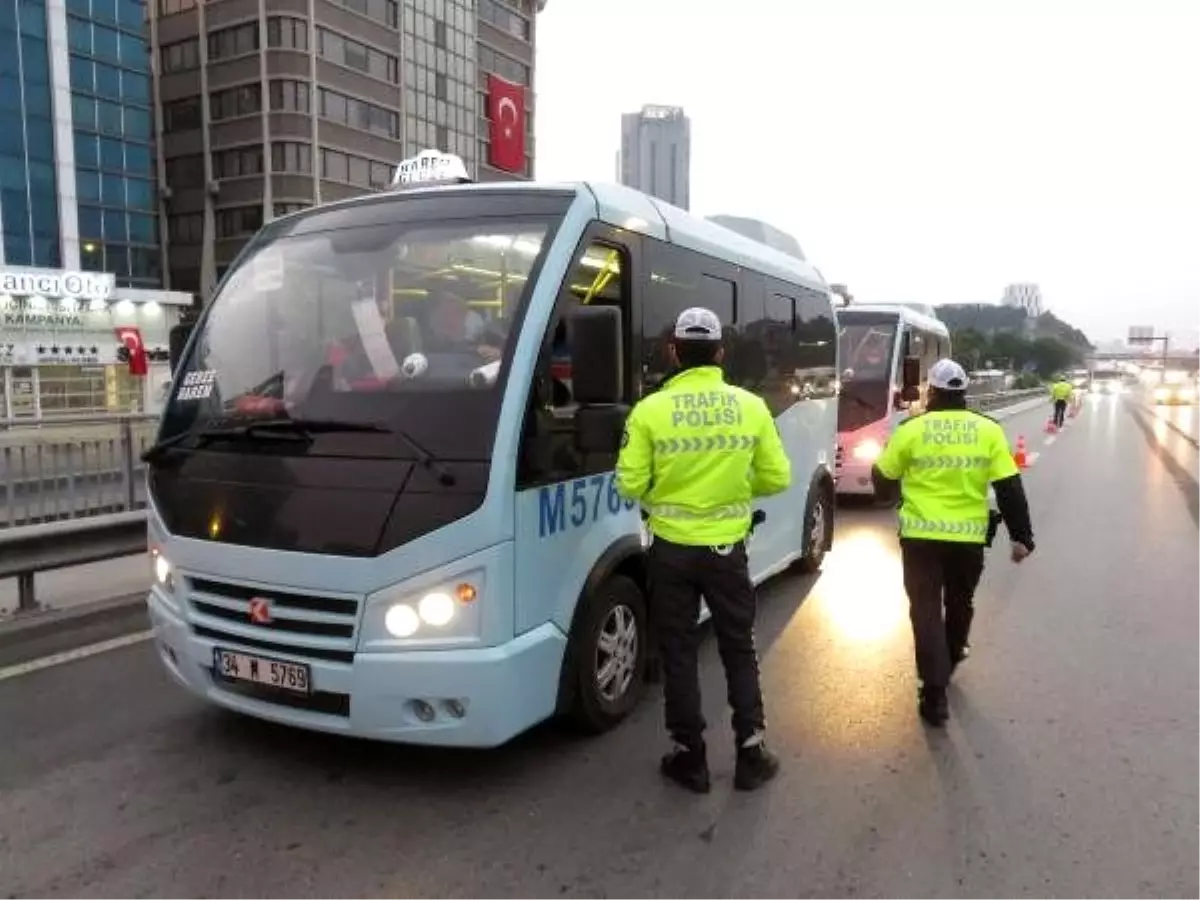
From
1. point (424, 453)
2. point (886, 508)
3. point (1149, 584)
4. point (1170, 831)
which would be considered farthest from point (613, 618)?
point (886, 508)

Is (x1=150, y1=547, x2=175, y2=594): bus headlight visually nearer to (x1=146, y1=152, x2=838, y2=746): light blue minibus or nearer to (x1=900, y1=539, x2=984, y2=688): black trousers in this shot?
(x1=146, y1=152, x2=838, y2=746): light blue minibus

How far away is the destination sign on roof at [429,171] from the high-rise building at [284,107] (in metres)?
52.8

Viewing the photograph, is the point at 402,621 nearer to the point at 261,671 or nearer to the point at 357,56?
the point at 261,671

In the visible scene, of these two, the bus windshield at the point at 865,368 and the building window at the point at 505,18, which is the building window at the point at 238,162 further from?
the bus windshield at the point at 865,368

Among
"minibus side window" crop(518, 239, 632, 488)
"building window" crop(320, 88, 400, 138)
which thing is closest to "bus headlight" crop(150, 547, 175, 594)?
"minibus side window" crop(518, 239, 632, 488)

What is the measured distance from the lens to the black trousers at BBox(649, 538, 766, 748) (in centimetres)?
385

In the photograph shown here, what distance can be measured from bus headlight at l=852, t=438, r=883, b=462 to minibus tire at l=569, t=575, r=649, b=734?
8158 mm

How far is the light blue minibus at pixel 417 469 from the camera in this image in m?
3.56

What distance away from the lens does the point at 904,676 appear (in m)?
5.33

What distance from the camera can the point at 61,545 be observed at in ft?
20.4

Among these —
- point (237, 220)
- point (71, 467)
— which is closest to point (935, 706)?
point (71, 467)

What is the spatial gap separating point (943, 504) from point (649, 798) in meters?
2.11

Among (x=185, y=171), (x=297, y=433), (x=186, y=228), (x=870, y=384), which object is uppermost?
(x=185, y=171)

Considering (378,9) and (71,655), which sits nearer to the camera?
(71,655)
